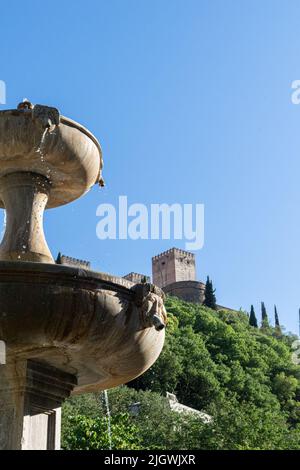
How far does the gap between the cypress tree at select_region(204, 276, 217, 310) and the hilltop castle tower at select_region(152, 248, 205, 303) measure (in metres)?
1.66

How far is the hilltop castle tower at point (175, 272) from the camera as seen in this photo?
104562 mm

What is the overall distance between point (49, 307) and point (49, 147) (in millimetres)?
2039

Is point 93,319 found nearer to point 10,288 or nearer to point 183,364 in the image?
point 10,288

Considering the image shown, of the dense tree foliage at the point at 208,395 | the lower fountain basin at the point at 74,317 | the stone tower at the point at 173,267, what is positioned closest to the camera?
the lower fountain basin at the point at 74,317

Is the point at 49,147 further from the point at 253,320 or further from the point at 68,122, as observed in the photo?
the point at 253,320

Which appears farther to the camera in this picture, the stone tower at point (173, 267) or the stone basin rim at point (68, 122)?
the stone tower at point (173, 267)

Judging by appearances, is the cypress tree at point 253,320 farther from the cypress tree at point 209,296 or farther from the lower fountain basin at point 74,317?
the lower fountain basin at point 74,317

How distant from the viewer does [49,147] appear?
6.81 meters

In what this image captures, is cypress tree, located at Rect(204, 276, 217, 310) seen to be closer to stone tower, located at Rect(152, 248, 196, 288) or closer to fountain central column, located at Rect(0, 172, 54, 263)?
stone tower, located at Rect(152, 248, 196, 288)

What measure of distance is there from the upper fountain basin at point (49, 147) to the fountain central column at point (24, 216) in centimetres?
11

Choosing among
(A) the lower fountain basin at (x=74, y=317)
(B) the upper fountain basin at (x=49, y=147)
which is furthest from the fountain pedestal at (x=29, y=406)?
(B) the upper fountain basin at (x=49, y=147)

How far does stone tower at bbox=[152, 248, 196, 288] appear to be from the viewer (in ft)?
365

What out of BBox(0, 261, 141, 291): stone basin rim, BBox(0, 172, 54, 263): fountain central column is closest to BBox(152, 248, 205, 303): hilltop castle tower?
BBox(0, 172, 54, 263): fountain central column

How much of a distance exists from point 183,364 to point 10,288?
183 feet
